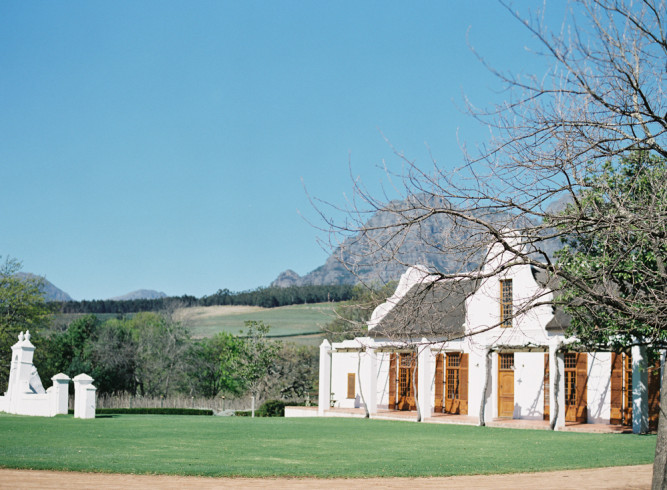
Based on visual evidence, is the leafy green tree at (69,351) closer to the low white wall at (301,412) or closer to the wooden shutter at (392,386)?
the low white wall at (301,412)

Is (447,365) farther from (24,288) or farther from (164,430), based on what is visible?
(24,288)

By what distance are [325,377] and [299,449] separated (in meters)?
18.0

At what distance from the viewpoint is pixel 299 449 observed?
14758 millimetres

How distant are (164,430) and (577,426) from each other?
13450mm

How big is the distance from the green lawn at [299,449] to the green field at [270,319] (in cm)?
6254

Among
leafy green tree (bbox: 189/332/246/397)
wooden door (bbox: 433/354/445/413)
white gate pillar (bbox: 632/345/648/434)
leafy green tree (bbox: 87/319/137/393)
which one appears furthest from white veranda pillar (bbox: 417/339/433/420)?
leafy green tree (bbox: 87/319/137/393)

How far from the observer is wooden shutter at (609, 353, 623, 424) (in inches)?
965

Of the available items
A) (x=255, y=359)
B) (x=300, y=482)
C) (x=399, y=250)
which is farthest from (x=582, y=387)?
(x=399, y=250)

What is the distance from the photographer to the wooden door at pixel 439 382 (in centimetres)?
3022

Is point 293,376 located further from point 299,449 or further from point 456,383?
point 299,449

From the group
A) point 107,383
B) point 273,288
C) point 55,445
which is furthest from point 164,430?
point 273,288

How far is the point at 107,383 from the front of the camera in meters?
46.8

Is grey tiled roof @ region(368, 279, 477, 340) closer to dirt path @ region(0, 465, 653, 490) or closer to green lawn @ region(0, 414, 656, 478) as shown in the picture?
dirt path @ region(0, 465, 653, 490)

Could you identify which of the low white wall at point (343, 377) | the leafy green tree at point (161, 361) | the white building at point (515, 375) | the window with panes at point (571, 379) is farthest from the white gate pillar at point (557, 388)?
the leafy green tree at point (161, 361)
